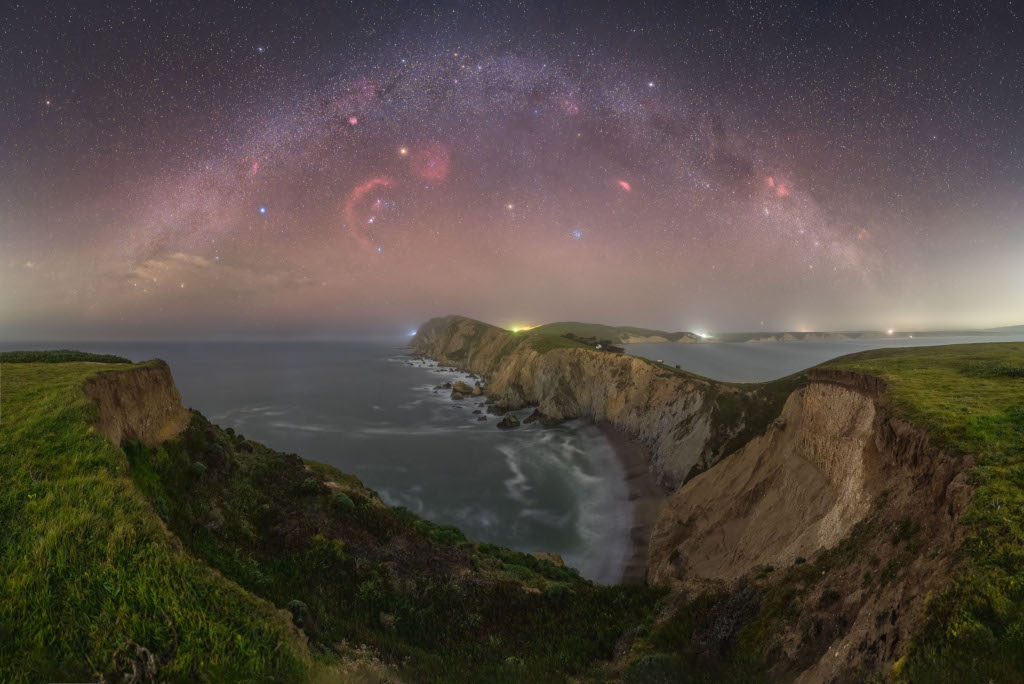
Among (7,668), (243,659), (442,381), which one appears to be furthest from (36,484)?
(442,381)

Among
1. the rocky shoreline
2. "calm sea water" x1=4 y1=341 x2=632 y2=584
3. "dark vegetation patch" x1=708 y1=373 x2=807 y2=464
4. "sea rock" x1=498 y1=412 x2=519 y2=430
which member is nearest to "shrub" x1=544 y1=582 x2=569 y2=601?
"calm sea water" x1=4 y1=341 x2=632 y2=584

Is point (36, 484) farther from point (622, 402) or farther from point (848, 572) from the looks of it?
point (622, 402)

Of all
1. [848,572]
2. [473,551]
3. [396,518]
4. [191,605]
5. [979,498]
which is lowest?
[473,551]

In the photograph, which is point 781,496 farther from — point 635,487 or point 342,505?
point 342,505

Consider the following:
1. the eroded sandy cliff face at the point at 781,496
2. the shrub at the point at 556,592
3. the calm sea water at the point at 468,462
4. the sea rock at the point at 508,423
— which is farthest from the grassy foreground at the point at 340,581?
the sea rock at the point at 508,423

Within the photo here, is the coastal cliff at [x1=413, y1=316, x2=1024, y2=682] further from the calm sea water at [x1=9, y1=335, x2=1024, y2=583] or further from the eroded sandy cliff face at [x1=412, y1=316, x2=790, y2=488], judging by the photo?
the calm sea water at [x1=9, y1=335, x2=1024, y2=583]

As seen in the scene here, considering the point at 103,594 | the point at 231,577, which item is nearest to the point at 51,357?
the point at 231,577
